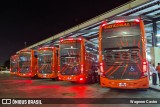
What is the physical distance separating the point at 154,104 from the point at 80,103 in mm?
2951

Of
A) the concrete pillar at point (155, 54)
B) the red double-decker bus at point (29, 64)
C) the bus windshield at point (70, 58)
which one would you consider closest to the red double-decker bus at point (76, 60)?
the bus windshield at point (70, 58)

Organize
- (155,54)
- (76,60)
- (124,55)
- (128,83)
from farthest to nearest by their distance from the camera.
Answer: (155,54) < (76,60) < (124,55) < (128,83)

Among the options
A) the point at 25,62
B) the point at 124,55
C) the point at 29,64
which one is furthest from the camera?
the point at 25,62

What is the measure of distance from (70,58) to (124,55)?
6.20 metres

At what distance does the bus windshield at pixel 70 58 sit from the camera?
1762 centimetres

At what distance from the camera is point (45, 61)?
2270cm

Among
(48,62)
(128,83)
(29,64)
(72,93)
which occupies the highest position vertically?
(48,62)

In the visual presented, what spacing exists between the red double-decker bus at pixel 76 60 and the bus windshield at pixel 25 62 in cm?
Result: 843

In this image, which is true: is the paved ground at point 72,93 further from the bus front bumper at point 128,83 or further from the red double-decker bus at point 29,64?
the red double-decker bus at point 29,64

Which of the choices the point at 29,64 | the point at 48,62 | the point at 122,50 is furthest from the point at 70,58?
the point at 29,64

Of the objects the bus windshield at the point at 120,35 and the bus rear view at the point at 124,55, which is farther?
the bus windshield at the point at 120,35

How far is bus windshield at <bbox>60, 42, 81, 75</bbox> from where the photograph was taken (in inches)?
694

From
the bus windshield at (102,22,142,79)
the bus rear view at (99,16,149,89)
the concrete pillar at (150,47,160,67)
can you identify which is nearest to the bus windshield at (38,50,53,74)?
the concrete pillar at (150,47,160,67)

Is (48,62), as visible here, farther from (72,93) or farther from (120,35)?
(120,35)
